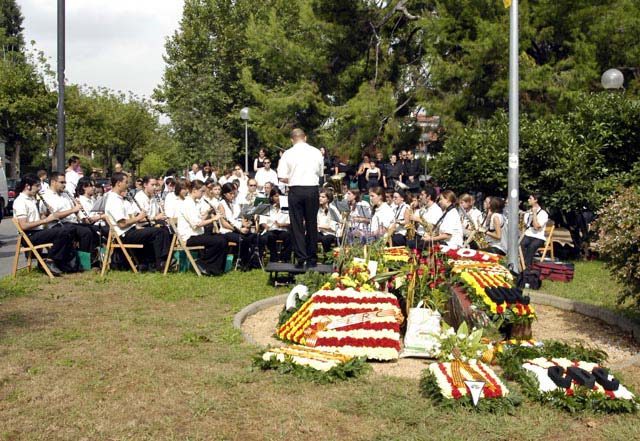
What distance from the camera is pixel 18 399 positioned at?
5.65 meters

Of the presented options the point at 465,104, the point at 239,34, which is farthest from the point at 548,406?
the point at 239,34

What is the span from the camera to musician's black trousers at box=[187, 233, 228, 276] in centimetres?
1228

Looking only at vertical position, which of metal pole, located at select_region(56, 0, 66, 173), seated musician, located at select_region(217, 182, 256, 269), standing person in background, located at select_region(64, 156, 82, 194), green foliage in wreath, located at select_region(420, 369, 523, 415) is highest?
metal pole, located at select_region(56, 0, 66, 173)

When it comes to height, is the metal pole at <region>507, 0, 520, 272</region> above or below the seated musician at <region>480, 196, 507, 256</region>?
above

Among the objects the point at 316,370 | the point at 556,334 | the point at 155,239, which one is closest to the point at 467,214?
the point at 556,334

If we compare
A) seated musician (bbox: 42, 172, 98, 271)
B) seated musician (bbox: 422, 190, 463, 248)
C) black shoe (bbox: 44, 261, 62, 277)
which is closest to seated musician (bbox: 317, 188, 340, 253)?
seated musician (bbox: 422, 190, 463, 248)

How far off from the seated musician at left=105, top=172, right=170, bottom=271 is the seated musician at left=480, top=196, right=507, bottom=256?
18.7 feet

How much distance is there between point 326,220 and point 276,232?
3.21 feet

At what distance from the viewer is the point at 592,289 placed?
11039 millimetres

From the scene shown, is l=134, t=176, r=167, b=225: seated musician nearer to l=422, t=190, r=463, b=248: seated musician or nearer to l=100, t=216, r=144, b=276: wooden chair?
l=100, t=216, r=144, b=276: wooden chair

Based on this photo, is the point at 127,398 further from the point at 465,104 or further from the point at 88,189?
the point at 465,104

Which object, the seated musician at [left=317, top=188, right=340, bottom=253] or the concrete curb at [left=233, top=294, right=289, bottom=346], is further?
the seated musician at [left=317, top=188, right=340, bottom=253]

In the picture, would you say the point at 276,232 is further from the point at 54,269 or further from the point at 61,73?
the point at 61,73

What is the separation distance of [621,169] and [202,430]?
38.9ft
